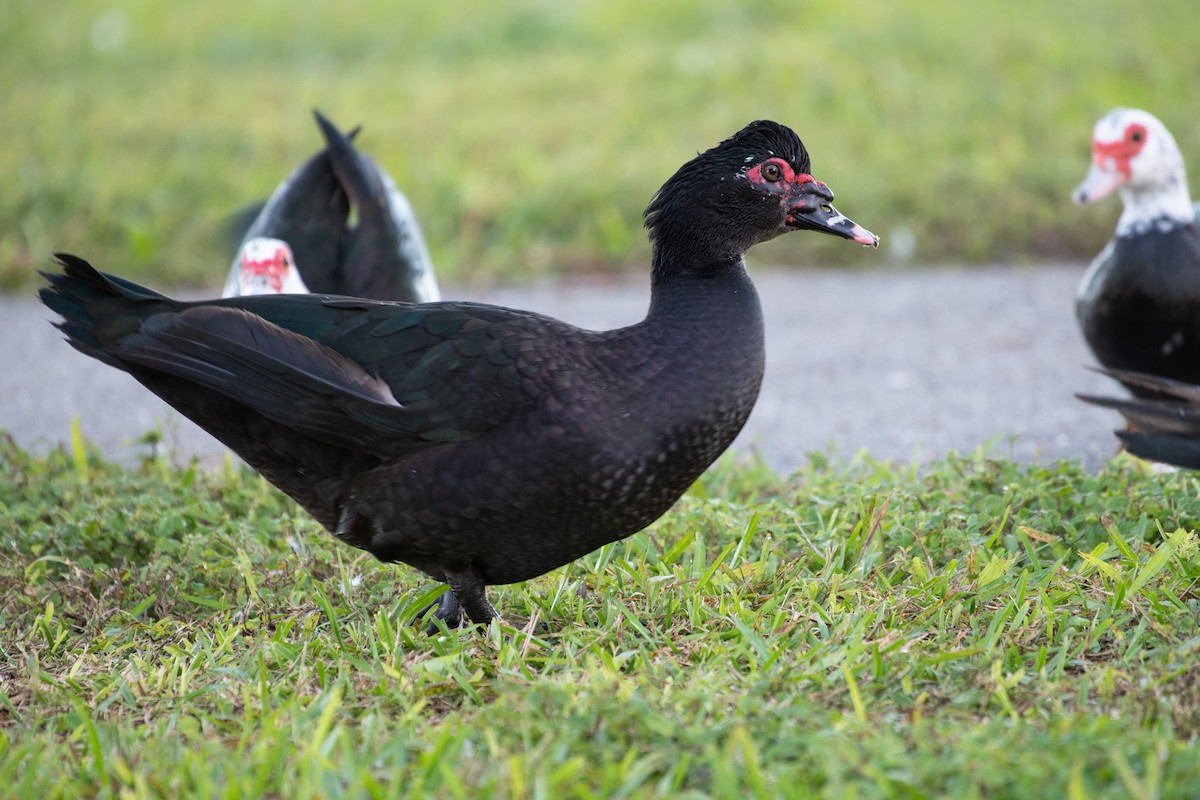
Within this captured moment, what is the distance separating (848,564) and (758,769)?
1.21 meters

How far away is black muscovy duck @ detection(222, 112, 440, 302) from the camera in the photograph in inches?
191

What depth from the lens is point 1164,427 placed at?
3260 millimetres

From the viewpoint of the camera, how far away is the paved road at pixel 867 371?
4.91 metres

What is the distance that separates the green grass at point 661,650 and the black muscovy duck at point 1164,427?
21 centimetres

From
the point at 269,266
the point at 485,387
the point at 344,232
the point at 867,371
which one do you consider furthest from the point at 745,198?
the point at 867,371

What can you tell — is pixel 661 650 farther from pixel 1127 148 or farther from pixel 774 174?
pixel 1127 148

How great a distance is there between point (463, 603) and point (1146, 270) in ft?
9.17

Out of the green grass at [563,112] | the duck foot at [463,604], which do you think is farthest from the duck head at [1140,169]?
the duck foot at [463,604]

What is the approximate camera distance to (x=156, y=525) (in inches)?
152

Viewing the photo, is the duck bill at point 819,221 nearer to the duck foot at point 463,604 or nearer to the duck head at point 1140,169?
the duck foot at point 463,604

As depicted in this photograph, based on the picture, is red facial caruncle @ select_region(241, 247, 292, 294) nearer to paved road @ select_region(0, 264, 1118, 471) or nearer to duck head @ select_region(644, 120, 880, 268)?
paved road @ select_region(0, 264, 1118, 471)

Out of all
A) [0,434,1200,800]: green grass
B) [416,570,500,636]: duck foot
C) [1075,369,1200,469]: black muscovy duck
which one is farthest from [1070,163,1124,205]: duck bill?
[416,570,500,636]: duck foot

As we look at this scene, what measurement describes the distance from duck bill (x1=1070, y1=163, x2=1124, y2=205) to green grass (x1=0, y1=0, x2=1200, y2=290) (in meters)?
1.78

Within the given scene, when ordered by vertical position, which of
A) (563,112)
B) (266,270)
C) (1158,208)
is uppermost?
(563,112)
